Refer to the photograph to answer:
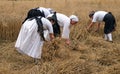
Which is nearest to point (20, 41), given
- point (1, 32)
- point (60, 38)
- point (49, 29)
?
point (49, 29)

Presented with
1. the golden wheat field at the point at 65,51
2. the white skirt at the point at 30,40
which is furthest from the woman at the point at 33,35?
the golden wheat field at the point at 65,51

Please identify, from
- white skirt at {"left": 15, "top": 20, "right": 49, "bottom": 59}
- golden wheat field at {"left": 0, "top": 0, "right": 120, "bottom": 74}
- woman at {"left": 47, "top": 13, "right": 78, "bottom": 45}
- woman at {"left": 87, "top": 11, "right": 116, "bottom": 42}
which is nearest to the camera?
golden wheat field at {"left": 0, "top": 0, "right": 120, "bottom": 74}

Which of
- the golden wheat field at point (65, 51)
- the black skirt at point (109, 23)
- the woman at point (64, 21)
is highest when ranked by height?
the woman at point (64, 21)

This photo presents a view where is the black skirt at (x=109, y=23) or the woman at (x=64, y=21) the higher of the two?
the woman at (x=64, y=21)

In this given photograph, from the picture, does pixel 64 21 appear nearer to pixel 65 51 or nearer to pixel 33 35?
pixel 65 51

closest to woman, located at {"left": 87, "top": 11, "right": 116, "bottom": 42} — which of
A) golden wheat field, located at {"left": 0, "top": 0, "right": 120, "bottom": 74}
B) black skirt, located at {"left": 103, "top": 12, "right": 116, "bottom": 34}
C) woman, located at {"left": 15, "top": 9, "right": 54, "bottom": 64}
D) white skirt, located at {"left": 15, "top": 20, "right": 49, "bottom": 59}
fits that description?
black skirt, located at {"left": 103, "top": 12, "right": 116, "bottom": 34}

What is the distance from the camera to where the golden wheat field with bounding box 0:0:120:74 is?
25.7 ft

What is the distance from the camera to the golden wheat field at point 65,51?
308 inches

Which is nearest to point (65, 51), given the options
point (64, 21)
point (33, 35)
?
point (64, 21)

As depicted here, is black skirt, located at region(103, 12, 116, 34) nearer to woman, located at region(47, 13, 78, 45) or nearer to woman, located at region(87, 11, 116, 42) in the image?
woman, located at region(87, 11, 116, 42)

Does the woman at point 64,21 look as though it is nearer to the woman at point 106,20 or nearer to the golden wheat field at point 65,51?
the golden wheat field at point 65,51

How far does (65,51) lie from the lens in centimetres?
916

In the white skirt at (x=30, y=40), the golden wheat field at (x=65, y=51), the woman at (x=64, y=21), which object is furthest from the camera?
the woman at (x=64, y=21)

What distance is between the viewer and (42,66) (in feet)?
26.1
